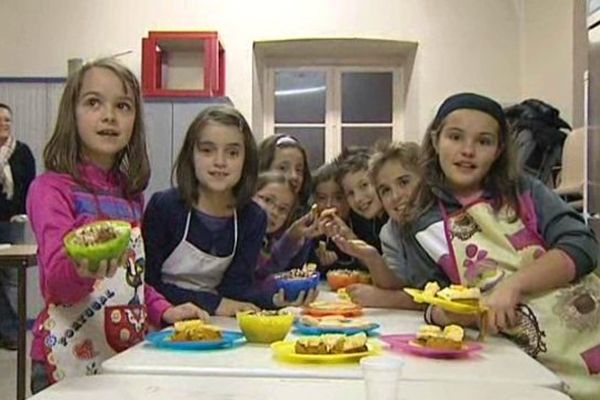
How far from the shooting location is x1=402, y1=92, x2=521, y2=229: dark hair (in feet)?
5.99

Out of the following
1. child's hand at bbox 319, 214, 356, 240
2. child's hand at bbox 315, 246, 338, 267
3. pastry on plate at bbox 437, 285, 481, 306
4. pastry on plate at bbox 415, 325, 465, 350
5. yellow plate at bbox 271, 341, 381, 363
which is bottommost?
yellow plate at bbox 271, 341, 381, 363

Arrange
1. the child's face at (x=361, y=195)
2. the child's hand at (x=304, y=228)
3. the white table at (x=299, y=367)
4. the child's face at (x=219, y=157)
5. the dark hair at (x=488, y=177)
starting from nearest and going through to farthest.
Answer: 1. the white table at (x=299, y=367)
2. the dark hair at (x=488, y=177)
3. the child's face at (x=219, y=157)
4. the child's hand at (x=304, y=228)
5. the child's face at (x=361, y=195)

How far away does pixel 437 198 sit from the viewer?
1.88 m

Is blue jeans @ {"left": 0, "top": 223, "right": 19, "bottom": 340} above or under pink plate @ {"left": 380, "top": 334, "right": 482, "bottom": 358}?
under

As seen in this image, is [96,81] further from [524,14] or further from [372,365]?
[524,14]

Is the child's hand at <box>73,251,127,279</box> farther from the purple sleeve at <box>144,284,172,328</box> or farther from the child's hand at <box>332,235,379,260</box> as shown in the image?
the child's hand at <box>332,235,379,260</box>

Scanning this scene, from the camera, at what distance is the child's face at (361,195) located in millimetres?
2742

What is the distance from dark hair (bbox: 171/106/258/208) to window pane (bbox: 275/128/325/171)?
3.93 meters

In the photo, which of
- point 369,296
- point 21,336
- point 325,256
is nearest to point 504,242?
point 369,296

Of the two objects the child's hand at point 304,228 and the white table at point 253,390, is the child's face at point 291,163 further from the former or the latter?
the white table at point 253,390

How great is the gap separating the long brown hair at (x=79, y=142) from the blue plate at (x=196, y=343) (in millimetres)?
436

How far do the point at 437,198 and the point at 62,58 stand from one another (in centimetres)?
464

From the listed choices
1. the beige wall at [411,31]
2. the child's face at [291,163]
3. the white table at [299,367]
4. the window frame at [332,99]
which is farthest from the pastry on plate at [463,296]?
the window frame at [332,99]

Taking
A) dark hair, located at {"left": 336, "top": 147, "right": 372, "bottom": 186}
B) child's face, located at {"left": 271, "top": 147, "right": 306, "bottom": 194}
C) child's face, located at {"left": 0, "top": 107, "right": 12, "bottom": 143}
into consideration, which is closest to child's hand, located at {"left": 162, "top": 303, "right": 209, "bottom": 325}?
child's face, located at {"left": 271, "top": 147, "right": 306, "bottom": 194}
